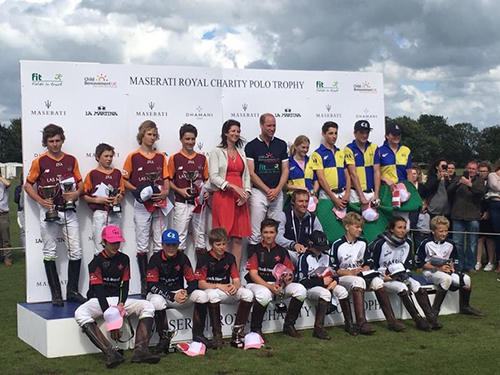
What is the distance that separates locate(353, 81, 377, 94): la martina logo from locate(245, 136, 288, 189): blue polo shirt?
183 centimetres

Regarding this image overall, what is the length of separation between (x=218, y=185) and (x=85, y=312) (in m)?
2.21

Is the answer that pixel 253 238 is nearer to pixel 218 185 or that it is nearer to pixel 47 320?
pixel 218 185

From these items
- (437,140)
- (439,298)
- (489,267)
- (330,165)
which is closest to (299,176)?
(330,165)

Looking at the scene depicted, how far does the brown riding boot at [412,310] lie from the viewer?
7.25 meters

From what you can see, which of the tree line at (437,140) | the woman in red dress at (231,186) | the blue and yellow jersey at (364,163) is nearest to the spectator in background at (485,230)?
the blue and yellow jersey at (364,163)

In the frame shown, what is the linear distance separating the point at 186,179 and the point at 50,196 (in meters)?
1.51

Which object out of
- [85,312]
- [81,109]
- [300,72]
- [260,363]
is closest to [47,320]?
[85,312]

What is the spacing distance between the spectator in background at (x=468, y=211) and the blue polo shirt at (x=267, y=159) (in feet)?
13.5

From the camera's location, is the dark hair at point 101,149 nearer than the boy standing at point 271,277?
No

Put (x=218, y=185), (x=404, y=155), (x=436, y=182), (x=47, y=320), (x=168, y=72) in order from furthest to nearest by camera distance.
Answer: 1. (x=436, y=182)
2. (x=404, y=155)
3. (x=168, y=72)
4. (x=218, y=185)
5. (x=47, y=320)

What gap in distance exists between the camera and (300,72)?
9047 mm

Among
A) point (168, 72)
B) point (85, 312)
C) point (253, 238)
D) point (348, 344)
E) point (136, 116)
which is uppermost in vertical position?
point (168, 72)

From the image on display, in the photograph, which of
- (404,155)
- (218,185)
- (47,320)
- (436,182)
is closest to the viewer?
(47,320)

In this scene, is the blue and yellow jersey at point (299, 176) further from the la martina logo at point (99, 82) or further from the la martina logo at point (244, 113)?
the la martina logo at point (99, 82)
